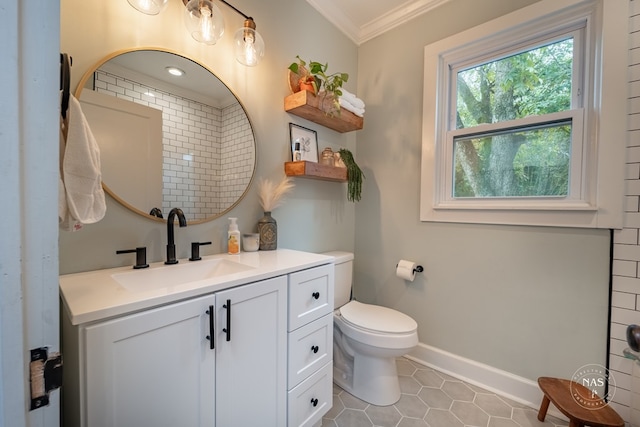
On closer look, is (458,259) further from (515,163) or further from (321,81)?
(321,81)

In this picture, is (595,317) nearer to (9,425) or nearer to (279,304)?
(279,304)

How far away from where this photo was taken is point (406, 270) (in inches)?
75.7

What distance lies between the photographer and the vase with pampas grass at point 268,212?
1.53 m

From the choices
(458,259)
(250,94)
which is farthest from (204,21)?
(458,259)

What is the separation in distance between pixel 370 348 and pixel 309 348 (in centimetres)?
43

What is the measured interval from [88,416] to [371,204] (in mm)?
1998

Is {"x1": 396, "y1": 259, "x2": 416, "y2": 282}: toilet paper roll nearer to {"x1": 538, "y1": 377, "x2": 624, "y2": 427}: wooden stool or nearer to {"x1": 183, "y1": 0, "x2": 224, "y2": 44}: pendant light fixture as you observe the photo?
{"x1": 538, "y1": 377, "x2": 624, "y2": 427}: wooden stool

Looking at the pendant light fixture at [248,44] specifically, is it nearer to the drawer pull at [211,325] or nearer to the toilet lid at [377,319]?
the drawer pull at [211,325]

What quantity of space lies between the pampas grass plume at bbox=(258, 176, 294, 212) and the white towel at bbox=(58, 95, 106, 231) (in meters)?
0.85

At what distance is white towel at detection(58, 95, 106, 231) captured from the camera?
69 cm

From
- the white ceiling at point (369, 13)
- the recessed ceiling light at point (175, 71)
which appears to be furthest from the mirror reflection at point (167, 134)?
the white ceiling at point (369, 13)

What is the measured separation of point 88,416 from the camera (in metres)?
0.63

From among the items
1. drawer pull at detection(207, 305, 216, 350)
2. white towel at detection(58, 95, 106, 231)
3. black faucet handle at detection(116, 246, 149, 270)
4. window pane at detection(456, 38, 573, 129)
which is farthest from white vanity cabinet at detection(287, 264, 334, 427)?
window pane at detection(456, 38, 573, 129)

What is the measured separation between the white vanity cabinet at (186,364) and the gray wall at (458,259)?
127cm
